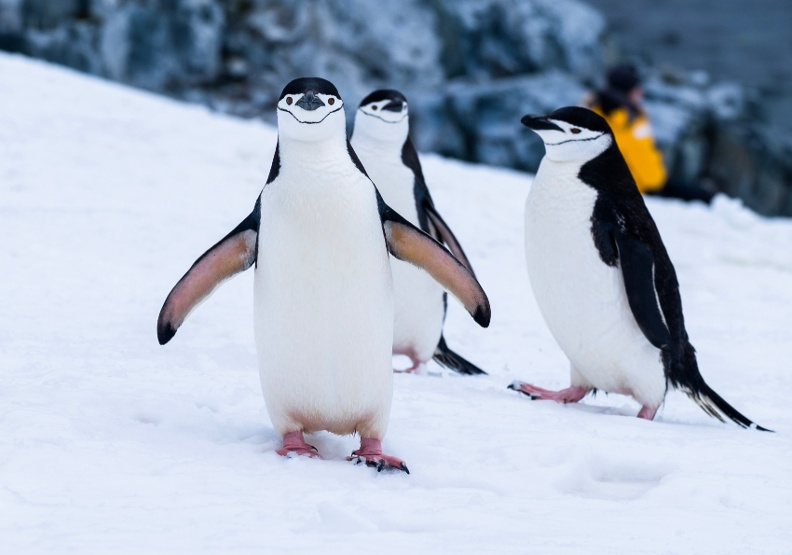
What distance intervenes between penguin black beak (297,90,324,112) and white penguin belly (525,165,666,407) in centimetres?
135

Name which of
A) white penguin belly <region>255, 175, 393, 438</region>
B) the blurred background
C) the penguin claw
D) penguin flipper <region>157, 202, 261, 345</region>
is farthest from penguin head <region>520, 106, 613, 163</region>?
the blurred background

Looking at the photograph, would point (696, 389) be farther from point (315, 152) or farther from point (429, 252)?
point (315, 152)

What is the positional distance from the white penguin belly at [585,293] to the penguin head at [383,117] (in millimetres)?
727

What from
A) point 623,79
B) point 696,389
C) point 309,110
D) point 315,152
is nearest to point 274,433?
point 315,152

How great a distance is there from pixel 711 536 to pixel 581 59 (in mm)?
17437

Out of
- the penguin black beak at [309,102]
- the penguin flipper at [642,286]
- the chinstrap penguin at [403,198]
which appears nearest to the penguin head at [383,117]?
the chinstrap penguin at [403,198]

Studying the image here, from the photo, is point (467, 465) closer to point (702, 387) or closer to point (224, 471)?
point (224, 471)

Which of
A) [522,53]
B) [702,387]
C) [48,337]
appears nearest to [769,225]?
[702,387]

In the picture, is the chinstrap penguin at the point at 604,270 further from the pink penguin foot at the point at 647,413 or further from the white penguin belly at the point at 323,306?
the white penguin belly at the point at 323,306

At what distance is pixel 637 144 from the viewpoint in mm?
8328

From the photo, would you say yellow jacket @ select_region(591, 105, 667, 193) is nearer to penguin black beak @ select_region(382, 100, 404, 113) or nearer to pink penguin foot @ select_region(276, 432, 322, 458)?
penguin black beak @ select_region(382, 100, 404, 113)

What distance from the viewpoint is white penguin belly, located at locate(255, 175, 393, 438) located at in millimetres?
2732

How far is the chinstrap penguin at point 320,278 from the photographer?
2.73 m

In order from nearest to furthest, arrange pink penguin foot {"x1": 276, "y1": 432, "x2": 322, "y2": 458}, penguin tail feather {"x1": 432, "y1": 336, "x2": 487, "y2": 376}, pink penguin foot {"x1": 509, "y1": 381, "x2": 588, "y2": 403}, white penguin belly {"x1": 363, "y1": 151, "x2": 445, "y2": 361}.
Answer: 1. pink penguin foot {"x1": 276, "y1": 432, "x2": 322, "y2": 458}
2. pink penguin foot {"x1": 509, "y1": 381, "x2": 588, "y2": 403}
3. white penguin belly {"x1": 363, "y1": 151, "x2": 445, "y2": 361}
4. penguin tail feather {"x1": 432, "y1": 336, "x2": 487, "y2": 376}
